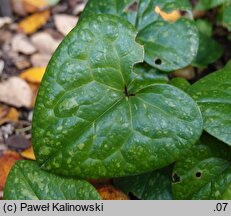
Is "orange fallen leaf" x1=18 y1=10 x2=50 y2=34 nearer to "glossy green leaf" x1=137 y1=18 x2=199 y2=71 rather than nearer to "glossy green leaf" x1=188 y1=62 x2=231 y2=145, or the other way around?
"glossy green leaf" x1=137 y1=18 x2=199 y2=71

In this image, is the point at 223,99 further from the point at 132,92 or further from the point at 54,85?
the point at 54,85

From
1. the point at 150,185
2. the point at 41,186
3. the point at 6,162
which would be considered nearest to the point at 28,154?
the point at 6,162

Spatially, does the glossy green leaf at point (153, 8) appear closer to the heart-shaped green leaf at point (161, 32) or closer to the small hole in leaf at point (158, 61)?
the heart-shaped green leaf at point (161, 32)

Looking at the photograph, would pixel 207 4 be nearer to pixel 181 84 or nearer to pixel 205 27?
pixel 205 27

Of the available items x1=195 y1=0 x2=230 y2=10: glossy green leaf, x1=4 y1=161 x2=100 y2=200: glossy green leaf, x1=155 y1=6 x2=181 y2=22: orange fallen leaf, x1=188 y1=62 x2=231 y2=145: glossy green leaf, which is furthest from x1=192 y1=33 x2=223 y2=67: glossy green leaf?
x1=4 y1=161 x2=100 y2=200: glossy green leaf

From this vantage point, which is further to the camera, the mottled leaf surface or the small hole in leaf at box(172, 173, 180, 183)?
the mottled leaf surface

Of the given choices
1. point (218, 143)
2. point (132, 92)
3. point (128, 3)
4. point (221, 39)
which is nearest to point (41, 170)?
point (132, 92)
